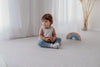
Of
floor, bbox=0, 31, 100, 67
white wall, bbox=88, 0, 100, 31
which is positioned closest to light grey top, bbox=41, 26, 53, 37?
floor, bbox=0, 31, 100, 67

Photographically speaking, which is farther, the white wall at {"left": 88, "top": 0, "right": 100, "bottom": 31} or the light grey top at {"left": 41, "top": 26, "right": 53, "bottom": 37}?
the white wall at {"left": 88, "top": 0, "right": 100, "bottom": 31}

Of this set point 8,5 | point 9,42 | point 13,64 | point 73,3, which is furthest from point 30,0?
point 13,64

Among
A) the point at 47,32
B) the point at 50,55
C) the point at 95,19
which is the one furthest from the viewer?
the point at 95,19

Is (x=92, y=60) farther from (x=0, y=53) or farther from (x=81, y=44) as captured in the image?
(x=0, y=53)

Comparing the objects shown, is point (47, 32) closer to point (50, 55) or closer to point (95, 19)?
point (50, 55)

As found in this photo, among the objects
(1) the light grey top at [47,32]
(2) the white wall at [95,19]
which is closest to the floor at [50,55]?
(1) the light grey top at [47,32]

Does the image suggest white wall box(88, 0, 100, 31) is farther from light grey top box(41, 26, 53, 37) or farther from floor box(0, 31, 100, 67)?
light grey top box(41, 26, 53, 37)

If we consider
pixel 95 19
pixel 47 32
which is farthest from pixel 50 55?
pixel 95 19

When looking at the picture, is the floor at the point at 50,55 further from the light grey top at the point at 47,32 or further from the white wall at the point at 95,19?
the white wall at the point at 95,19

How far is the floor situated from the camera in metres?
→ 1.20

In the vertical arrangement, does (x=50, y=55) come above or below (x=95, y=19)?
below

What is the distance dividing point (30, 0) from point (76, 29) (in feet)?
2.96

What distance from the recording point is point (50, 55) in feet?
4.47

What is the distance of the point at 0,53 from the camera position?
1.41m
